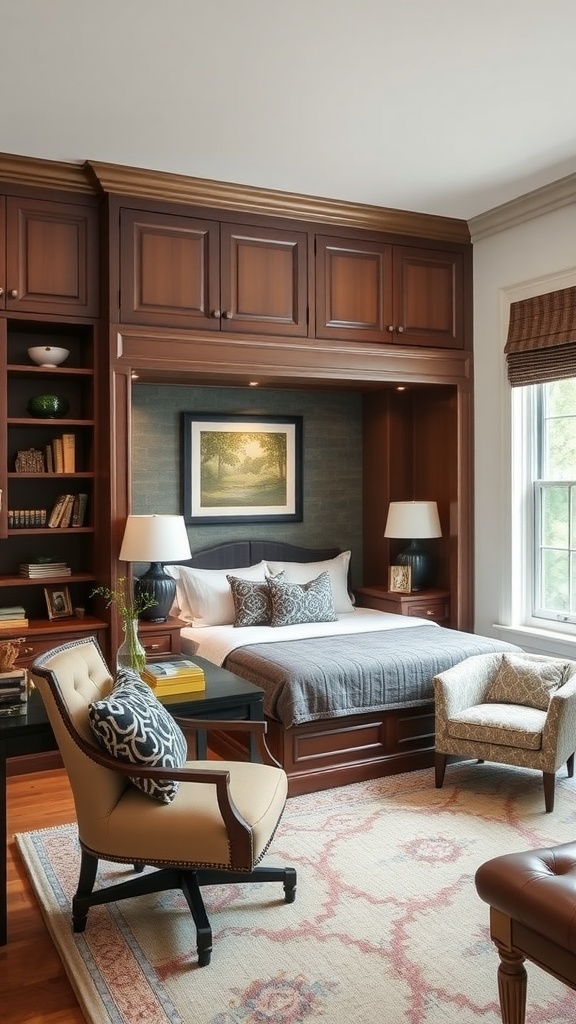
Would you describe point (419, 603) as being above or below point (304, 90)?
below

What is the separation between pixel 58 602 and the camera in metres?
4.36

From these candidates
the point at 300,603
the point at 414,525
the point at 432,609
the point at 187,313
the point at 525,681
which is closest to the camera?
the point at 525,681

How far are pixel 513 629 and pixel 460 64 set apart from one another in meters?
2.97

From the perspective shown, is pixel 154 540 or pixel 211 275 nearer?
pixel 154 540

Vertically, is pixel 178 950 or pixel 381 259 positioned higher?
pixel 381 259

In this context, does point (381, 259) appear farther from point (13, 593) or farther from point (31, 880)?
point (31, 880)

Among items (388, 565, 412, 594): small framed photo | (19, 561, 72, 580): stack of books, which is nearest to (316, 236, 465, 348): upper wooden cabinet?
(388, 565, 412, 594): small framed photo

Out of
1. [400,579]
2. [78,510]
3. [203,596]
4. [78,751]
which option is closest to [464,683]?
[400,579]

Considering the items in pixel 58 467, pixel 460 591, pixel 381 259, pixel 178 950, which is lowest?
pixel 178 950

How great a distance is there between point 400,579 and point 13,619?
234 centimetres

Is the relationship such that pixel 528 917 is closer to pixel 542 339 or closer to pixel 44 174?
pixel 542 339

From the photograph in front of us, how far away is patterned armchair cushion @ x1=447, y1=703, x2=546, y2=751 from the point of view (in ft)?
11.7

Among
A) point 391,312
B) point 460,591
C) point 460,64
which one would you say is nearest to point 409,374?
point 391,312

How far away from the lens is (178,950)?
8.20 ft
